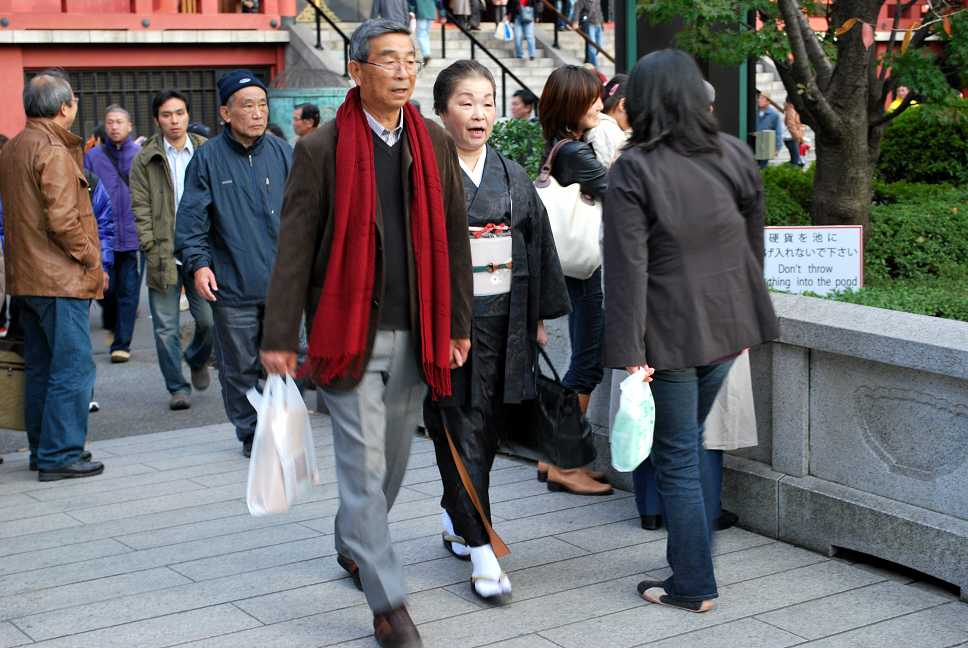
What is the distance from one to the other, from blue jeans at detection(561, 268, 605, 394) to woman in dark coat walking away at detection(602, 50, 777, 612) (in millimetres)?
1564

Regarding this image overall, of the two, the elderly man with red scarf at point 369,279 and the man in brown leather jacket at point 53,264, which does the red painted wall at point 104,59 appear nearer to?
the man in brown leather jacket at point 53,264

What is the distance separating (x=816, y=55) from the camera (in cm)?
820

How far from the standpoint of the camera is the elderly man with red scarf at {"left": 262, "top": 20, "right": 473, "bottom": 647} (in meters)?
4.24

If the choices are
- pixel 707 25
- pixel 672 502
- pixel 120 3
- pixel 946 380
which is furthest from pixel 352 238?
pixel 120 3

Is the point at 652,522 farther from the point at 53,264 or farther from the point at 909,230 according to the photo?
the point at 909,230

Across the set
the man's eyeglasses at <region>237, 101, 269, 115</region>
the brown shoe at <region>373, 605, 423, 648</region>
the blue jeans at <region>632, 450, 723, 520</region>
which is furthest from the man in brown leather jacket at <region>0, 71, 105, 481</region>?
the brown shoe at <region>373, 605, 423, 648</region>

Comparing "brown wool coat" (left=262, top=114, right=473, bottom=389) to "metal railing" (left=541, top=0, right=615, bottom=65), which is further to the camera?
"metal railing" (left=541, top=0, right=615, bottom=65)

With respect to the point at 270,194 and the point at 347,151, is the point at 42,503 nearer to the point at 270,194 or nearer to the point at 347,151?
the point at 270,194

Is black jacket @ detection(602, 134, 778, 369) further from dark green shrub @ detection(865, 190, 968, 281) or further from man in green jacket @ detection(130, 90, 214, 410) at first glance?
man in green jacket @ detection(130, 90, 214, 410)

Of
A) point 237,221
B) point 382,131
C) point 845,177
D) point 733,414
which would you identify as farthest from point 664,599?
point 845,177

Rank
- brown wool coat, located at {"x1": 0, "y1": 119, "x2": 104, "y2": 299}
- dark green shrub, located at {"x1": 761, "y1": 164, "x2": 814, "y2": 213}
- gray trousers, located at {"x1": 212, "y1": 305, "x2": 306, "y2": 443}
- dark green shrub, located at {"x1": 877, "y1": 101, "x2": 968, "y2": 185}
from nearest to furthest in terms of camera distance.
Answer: brown wool coat, located at {"x1": 0, "y1": 119, "x2": 104, "y2": 299} < gray trousers, located at {"x1": 212, "y1": 305, "x2": 306, "y2": 443} < dark green shrub, located at {"x1": 761, "y1": 164, "x2": 814, "y2": 213} < dark green shrub, located at {"x1": 877, "y1": 101, "x2": 968, "y2": 185}

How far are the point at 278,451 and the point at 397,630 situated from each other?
2.17ft

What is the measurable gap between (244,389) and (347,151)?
3.07 m

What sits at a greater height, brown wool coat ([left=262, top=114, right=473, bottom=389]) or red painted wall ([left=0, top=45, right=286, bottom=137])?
red painted wall ([left=0, top=45, right=286, bottom=137])
